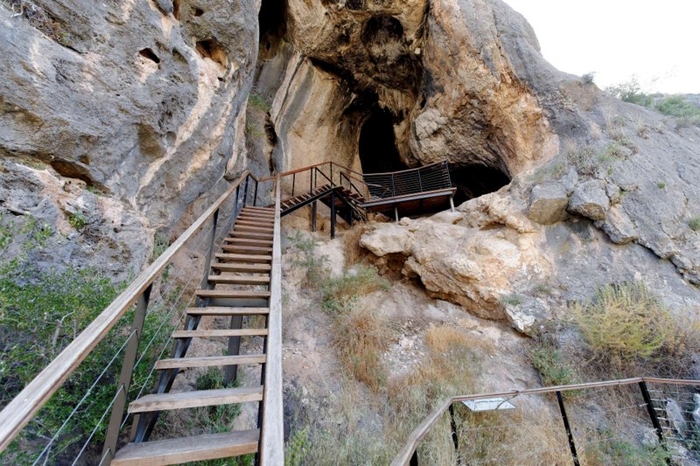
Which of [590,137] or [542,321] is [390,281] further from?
[590,137]

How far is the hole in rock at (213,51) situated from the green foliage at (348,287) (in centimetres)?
472

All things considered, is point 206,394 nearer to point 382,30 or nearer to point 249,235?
point 249,235

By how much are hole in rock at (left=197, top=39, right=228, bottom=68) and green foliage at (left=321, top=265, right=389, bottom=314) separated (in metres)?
4.72

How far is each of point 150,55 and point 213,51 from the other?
1470 millimetres

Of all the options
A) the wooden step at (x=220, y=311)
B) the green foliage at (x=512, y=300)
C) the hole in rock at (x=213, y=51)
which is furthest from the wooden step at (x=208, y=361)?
the green foliage at (x=512, y=300)

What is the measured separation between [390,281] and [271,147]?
574 cm

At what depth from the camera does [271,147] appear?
9500 mm

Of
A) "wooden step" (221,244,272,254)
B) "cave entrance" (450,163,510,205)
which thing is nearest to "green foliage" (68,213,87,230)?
"wooden step" (221,244,272,254)

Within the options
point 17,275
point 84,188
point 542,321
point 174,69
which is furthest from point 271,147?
point 542,321

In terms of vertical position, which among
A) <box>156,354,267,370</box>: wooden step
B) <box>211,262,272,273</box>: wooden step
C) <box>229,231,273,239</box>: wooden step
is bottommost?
<box>156,354,267,370</box>: wooden step

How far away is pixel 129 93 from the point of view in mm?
3615

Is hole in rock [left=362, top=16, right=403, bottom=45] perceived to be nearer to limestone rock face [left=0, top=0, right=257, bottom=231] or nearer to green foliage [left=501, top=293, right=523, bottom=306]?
limestone rock face [left=0, top=0, right=257, bottom=231]

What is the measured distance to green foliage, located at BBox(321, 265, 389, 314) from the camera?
5.95 metres

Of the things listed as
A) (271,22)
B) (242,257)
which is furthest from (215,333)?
(271,22)
